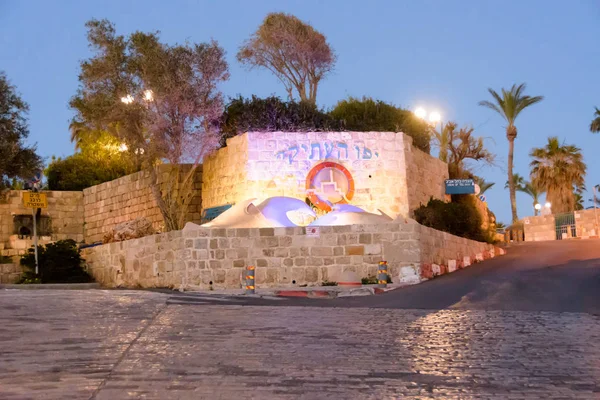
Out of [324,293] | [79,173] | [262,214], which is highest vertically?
[79,173]

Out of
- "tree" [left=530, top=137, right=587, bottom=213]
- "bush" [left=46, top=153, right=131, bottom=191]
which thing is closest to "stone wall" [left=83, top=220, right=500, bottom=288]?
"bush" [left=46, top=153, right=131, bottom=191]

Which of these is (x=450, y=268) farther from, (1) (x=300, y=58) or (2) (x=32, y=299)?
(1) (x=300, y=58)

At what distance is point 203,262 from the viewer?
1758 centimetres

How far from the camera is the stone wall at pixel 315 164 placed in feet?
71.3

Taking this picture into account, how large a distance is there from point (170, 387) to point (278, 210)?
13245 mm

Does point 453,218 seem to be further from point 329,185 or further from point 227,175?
point 227,175

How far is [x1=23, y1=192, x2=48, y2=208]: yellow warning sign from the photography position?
82.8 ft

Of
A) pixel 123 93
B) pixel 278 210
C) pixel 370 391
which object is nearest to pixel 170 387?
pixel 370 391

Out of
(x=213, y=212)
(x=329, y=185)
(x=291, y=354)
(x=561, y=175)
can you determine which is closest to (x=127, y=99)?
(x=213, y=212)

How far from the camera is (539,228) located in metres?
39.1

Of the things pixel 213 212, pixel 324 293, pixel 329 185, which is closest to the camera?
Answer: pixel 324 293

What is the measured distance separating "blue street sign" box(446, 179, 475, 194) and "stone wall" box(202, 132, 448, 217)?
11.2 feet

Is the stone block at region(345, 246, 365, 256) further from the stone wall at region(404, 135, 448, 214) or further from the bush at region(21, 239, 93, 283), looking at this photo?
the bush at region(21, 239, 93, 283)

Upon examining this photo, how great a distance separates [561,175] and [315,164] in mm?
26527
